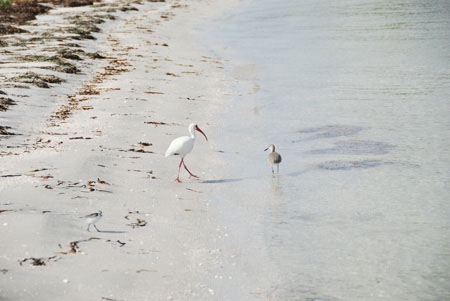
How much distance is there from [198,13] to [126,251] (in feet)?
120

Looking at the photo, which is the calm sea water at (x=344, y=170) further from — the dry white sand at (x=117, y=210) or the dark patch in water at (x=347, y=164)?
the dry white sand at (x=117, y=210)

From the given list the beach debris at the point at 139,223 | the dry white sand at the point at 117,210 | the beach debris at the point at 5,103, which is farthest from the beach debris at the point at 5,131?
the beach debris at the point at 139,223

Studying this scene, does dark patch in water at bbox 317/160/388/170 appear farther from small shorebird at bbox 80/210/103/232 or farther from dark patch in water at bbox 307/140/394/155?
small shorebird at bbox 80/210/103/232

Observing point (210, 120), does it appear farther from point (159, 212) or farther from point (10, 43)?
point (10, 43)

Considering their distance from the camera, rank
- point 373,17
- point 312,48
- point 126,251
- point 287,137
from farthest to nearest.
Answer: point 373,17 → point 312,48 → point 287,137 → point 126,251

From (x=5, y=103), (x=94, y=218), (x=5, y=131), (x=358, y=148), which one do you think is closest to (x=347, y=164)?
(x=358, y=148)

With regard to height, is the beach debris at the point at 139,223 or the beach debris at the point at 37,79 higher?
the beach debris at the point at 37,79

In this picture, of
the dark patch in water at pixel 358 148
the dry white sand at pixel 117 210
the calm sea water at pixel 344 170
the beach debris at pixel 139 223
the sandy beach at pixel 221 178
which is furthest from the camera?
the dark patch in water at pixel 358 148

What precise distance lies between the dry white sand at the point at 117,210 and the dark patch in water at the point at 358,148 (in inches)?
83.7

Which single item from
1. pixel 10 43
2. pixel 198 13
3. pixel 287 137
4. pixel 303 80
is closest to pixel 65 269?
pixel 287 137

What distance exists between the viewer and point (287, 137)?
11.6m

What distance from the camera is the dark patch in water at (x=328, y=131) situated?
1153cm

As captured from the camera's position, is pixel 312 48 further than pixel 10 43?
Yes

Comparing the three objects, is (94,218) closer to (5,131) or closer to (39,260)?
(39,260)
